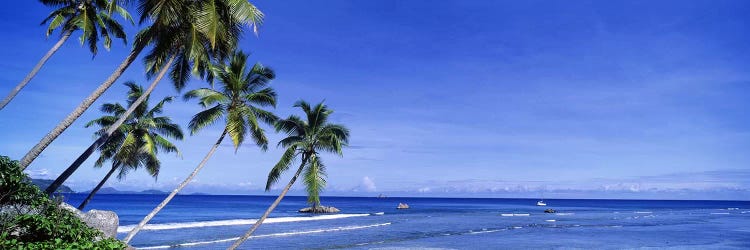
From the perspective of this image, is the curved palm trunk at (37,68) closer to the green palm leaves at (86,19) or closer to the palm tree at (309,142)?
the green palm leaves at (86,19)

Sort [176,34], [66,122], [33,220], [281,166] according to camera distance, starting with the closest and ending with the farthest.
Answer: [33,220], [66,122], [176,34], [281,166]

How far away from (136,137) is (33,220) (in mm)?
11116

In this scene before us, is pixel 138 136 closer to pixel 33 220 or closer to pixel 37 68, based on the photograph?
pixel 37 68

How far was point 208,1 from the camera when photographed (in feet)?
42.8

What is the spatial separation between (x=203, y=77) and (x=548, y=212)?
72118mm

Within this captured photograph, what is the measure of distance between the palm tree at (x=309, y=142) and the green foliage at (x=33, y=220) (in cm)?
850

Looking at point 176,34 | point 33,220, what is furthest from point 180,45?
point 33,220

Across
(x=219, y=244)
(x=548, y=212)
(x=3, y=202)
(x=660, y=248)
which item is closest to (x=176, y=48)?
(x=3, y=202)

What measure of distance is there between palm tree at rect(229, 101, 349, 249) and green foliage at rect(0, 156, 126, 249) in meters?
8.50

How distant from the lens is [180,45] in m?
14.1

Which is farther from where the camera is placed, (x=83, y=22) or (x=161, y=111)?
(x=161, y=111)

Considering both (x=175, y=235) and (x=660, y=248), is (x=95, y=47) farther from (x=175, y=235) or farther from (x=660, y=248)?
(x=660, y=248)

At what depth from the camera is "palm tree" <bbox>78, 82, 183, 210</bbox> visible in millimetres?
19203

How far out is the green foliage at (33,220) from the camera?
8.24 metres
